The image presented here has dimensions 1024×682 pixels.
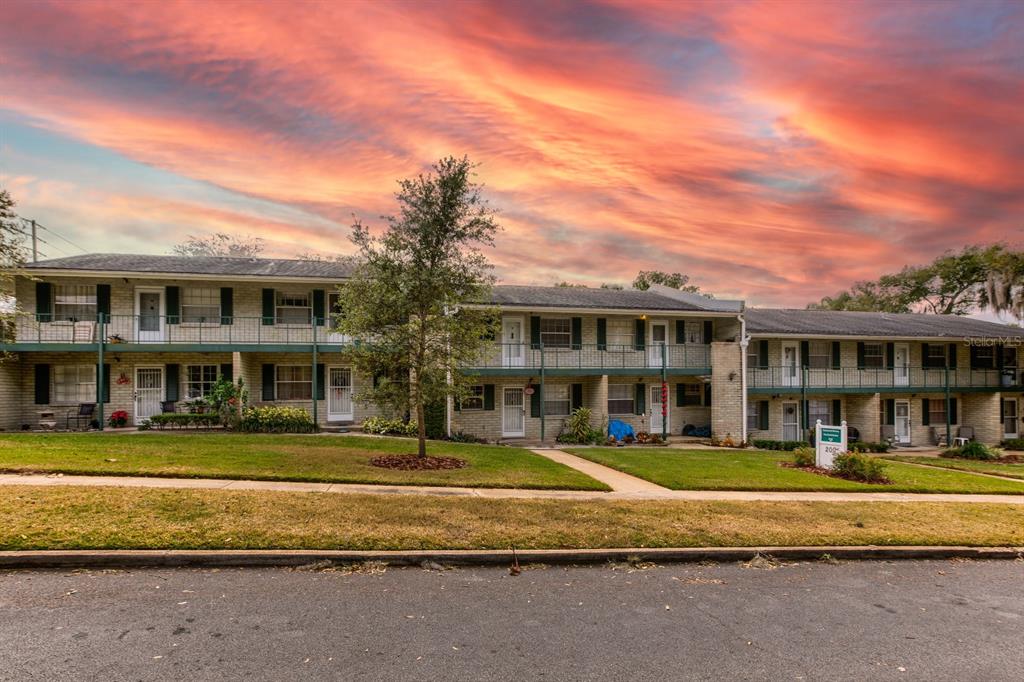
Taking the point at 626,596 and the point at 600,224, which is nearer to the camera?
the point at 626,596

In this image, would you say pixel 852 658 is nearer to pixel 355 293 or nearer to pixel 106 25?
pixel 355 293

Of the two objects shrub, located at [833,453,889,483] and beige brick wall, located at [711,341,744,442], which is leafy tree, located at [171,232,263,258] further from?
shrub, located at [833,453,889,483]

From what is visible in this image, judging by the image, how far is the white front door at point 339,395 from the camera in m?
20.4

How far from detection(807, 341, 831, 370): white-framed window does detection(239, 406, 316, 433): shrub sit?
22.7 meters

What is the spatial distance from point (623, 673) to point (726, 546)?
12.4ft

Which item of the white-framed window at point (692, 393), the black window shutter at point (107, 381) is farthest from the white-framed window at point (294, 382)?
the white-framed window at point (692, 393)

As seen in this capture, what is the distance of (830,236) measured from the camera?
23.0m

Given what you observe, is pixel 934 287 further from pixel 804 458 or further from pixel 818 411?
pixel 804 458

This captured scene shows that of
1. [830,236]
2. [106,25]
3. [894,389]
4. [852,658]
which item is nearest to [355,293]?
[106,25]

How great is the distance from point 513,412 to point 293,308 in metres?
9.89

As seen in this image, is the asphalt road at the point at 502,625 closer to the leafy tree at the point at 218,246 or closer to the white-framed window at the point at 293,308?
the white-framed window at the point at 293,308

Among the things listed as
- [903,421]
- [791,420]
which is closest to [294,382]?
[791,420]

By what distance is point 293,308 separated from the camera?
20.4m

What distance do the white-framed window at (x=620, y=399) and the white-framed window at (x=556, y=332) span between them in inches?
116
